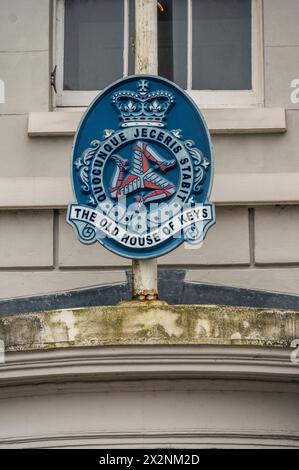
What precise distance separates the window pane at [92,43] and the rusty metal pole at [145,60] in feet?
4.98

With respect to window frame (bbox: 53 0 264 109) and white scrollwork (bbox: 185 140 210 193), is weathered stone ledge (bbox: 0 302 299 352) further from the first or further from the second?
window frame (bbox: 53 0 264 109)

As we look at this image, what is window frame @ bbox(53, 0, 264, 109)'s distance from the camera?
14.4 metres

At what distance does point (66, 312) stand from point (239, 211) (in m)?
2.76

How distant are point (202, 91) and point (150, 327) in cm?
344

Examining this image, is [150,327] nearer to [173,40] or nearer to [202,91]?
[202,91]

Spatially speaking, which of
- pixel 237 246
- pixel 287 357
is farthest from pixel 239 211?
pixel 287 357

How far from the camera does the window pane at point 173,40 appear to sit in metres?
14.5

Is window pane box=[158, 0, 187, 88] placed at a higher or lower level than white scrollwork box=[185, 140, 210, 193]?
higher

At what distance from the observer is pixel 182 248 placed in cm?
1393

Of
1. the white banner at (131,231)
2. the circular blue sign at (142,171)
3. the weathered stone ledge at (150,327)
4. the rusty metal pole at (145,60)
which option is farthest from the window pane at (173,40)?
the weathered stone ledge at (150,327)

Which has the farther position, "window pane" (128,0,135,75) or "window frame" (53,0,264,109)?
"window pane" (128,0,135,75)

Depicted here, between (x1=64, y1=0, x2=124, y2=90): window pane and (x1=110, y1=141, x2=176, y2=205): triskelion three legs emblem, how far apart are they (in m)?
2.15

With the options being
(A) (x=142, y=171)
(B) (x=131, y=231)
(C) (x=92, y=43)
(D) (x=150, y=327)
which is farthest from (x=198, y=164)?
(C) (x=92, y=43)

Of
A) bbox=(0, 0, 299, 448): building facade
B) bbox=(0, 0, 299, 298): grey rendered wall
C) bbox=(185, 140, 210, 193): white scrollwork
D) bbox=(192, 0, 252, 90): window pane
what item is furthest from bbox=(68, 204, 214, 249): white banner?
bbox=(192, 0, 252, 90): window pane
